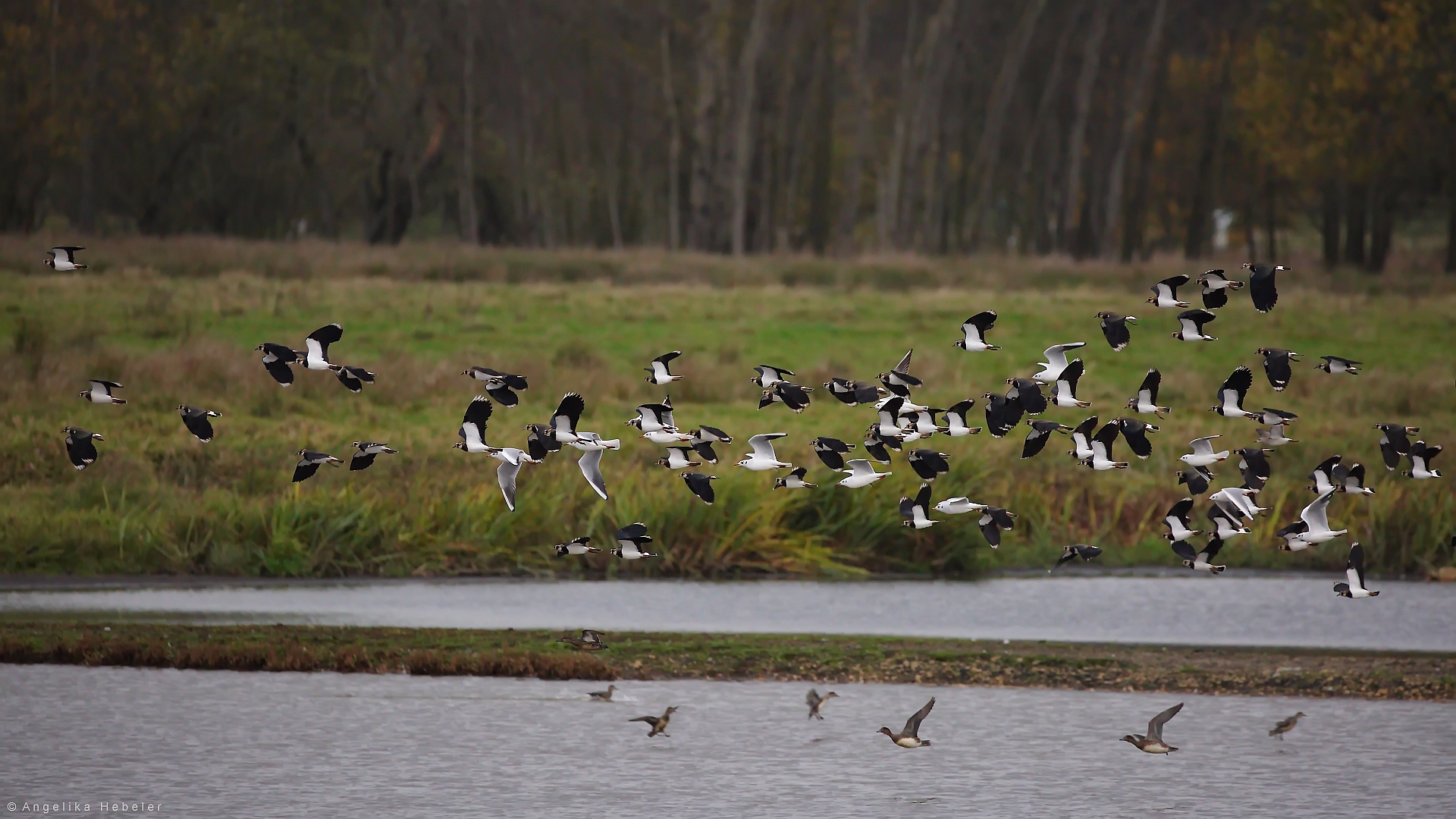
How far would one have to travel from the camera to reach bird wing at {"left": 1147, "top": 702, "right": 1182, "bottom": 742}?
11.0 metres

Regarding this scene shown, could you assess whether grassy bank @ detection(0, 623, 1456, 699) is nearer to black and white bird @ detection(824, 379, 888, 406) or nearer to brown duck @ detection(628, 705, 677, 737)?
brown duck @ detection(628, 705, 677, 737)

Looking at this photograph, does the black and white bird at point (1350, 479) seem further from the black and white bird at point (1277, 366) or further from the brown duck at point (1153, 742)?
the brown duck at point (1153, 742)

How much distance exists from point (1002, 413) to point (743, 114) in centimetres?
4414

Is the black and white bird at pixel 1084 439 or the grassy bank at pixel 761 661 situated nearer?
the black and white bird at pixel 1084 439

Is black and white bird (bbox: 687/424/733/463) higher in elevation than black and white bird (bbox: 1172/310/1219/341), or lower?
lower

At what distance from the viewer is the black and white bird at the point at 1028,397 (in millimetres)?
10758

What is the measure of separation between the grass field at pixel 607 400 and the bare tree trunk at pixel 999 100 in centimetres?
1752

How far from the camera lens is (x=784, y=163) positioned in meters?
76.9

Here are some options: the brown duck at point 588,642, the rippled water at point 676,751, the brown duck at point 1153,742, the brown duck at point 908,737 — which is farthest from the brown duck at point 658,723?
the brown duck at point 1153,742

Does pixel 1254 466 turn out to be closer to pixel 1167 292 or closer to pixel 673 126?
pixel 1167 292

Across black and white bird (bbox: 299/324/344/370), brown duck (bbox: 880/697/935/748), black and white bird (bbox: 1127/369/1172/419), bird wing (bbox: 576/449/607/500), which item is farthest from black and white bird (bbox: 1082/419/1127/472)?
black and white bird (bbox: 299/324/344/370)

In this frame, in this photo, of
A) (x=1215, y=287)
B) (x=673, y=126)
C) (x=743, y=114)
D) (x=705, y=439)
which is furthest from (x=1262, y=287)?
(x=673, y=126)

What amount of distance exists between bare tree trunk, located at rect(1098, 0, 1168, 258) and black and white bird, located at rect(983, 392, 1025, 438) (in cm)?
4672

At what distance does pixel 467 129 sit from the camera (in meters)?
60.4
